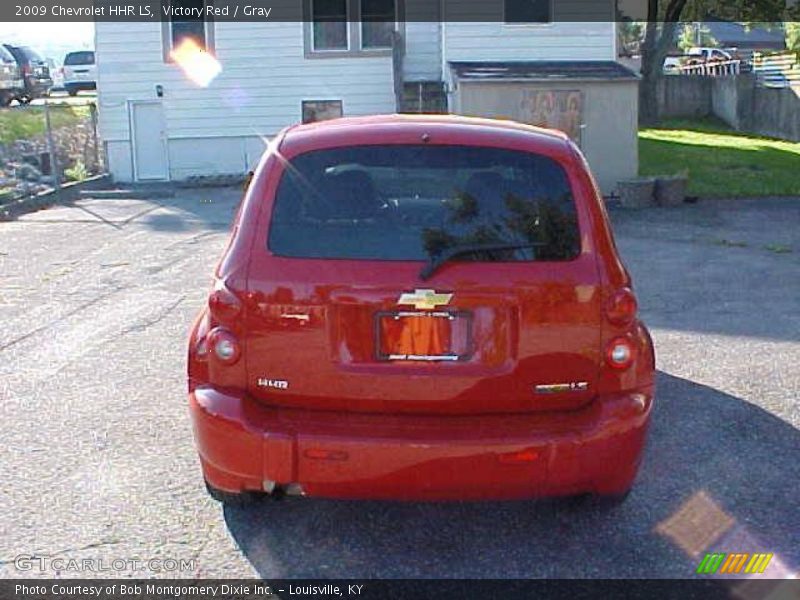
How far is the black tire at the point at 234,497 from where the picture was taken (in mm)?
4281

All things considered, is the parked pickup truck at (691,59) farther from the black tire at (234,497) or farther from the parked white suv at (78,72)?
the black tire at (234,497)

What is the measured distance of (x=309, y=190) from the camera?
160 inches

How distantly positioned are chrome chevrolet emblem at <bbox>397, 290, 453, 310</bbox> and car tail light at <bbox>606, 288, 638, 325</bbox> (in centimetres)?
66

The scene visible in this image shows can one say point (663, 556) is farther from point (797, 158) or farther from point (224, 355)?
point (797, 158)

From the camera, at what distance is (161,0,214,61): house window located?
823 inches

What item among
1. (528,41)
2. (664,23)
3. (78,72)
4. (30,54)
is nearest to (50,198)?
(528,41)

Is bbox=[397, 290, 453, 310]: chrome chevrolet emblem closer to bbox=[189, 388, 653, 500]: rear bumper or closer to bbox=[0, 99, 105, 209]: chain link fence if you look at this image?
bbox=[189, 388, 653, 500]: rear bumper

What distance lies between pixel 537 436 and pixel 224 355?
1.27 m

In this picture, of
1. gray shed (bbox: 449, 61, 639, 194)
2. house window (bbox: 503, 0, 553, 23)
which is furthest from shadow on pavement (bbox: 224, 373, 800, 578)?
house window (bbox: 503, 0, 553, 23)

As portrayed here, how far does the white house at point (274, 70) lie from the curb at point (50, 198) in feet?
3.36

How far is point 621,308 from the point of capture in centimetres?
398

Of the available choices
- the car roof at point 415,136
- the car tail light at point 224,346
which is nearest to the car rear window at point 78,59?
the car roof at point 415,136

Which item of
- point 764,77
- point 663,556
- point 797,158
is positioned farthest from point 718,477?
point 764,77

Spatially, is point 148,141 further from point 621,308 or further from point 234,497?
point 621,308
